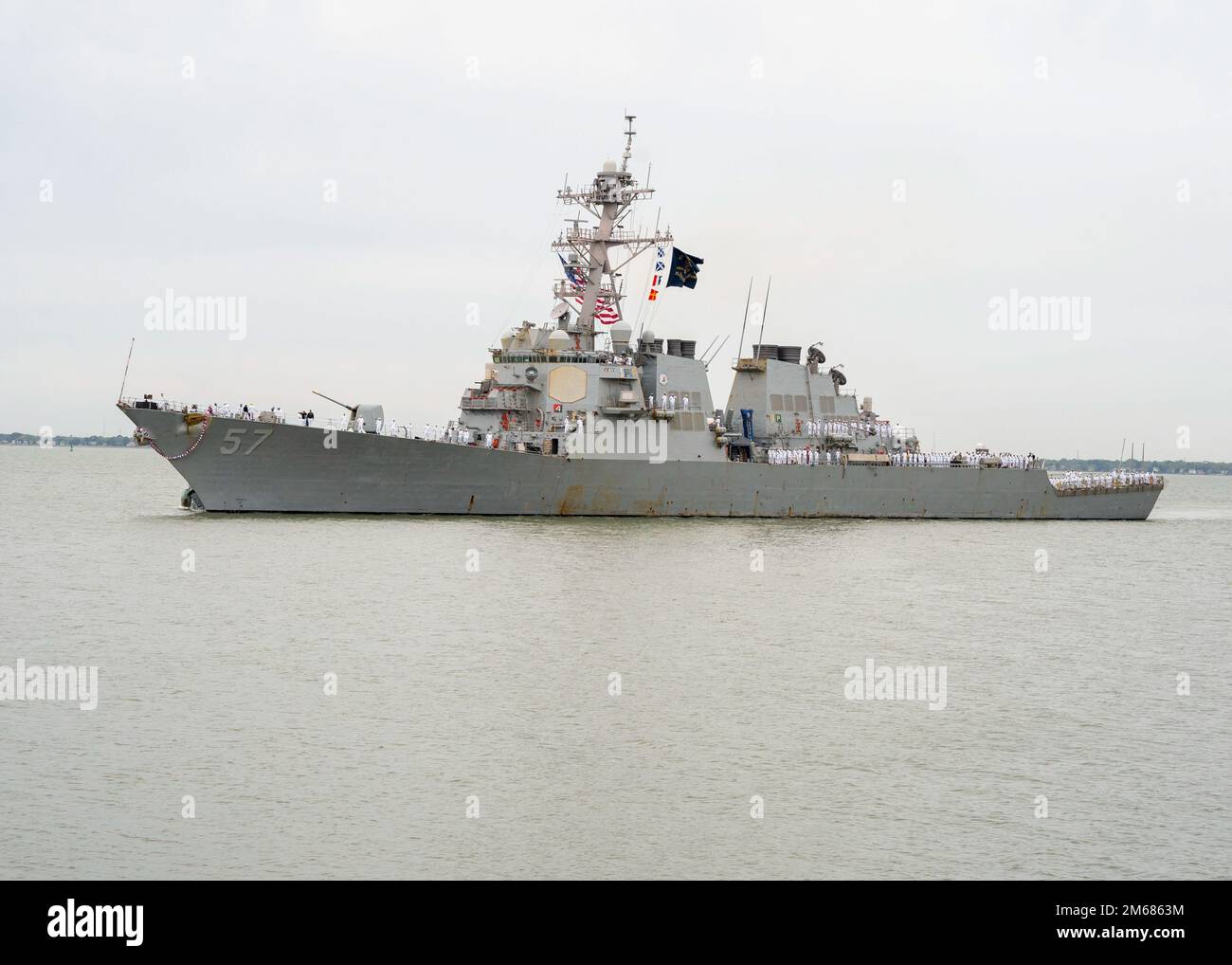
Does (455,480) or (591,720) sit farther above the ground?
(455,480)

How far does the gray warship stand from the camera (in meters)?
36.6

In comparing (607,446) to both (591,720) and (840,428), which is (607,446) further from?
(591,720)

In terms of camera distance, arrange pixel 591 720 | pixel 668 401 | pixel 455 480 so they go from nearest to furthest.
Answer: pixel 591 720, pixel 455 480, pixel 668 401

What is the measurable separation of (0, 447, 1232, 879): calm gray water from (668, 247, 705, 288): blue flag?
14.2 metres

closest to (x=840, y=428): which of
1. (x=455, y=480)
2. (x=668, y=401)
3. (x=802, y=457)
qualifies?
(x=802, y=457)

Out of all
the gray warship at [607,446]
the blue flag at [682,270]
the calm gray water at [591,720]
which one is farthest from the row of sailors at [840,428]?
the calm gray water at [591,720]

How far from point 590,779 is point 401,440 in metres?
24.0

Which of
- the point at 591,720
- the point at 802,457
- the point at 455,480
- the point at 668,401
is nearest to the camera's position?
the point at 591,720

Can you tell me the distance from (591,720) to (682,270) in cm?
2909

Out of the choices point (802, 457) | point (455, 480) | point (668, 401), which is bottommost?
point (455, 480)

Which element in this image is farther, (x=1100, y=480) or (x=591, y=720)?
(x=1100, y=480)

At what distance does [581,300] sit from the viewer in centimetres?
4462
